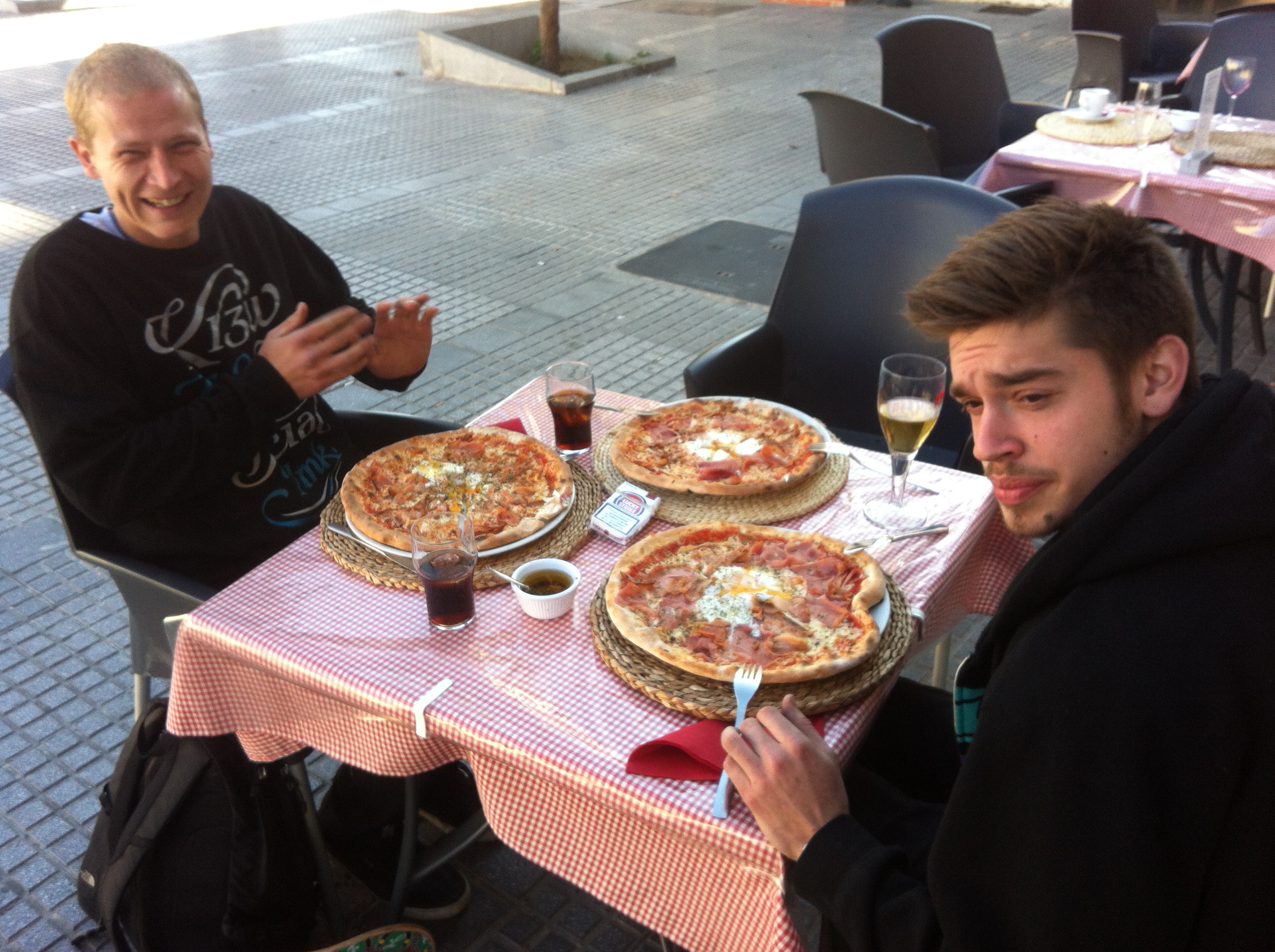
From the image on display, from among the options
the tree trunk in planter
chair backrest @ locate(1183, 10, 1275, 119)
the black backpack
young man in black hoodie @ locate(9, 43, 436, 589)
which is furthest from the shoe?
the tree trunk in planter

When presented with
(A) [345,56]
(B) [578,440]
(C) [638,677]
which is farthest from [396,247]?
(A) [345,56]

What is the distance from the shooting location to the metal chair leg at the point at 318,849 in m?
2.35

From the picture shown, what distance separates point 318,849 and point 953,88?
5.75m

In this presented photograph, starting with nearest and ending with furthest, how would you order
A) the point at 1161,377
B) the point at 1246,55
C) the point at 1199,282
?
the point at 1161,377
the point at 1199,282
the point at 1246,55

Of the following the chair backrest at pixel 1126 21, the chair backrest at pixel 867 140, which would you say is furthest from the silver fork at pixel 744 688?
the chair backrest at pixel 1126 21

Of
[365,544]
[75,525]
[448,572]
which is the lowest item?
[75,525]

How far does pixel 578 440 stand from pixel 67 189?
790 centimetres

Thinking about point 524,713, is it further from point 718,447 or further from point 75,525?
point 75,525

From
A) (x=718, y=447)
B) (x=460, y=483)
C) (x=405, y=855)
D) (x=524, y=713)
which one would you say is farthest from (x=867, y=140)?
(x=524, y=713)

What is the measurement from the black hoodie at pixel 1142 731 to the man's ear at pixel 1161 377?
8 cm

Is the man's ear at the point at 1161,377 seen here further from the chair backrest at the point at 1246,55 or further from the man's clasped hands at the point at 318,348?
the chair backrest at the point at 1246,55

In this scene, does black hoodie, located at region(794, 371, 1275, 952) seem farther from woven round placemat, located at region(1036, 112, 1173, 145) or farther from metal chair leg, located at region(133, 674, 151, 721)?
woven round placemat, located at region(1036, 112, 1173, 145)

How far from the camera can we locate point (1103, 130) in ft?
16.9

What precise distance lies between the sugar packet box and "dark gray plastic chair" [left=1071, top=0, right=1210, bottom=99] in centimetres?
716
